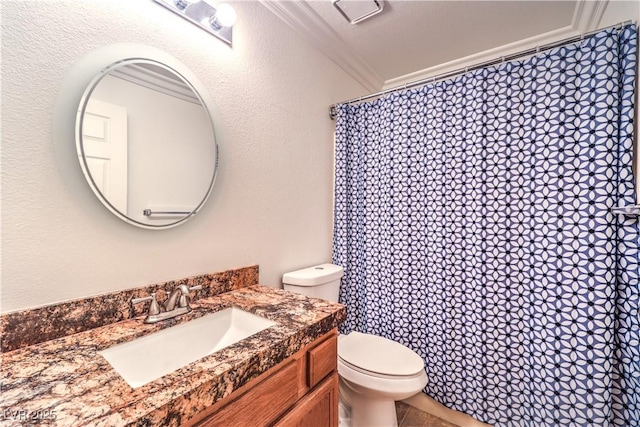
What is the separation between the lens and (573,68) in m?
1.15

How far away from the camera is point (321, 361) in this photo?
0.87 m

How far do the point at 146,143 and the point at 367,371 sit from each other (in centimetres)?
137

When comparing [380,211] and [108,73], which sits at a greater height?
[108,73]

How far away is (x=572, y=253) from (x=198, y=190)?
1660mm

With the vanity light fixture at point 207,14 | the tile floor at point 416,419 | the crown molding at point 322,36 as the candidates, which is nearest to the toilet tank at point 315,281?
the tile floor at point 416,419

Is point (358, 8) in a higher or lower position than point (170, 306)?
higher

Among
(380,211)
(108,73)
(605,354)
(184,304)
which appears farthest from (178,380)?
(605,354)

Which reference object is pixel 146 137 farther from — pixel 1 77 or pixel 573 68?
pixel 573 68

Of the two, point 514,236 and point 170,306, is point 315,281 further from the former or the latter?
point 514,236

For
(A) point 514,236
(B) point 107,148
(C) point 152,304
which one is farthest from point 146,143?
(A) point 514,236

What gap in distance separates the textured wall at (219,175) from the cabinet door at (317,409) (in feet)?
2.07

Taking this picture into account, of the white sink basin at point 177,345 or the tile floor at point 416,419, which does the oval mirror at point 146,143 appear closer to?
the white sink basin at point 177,345

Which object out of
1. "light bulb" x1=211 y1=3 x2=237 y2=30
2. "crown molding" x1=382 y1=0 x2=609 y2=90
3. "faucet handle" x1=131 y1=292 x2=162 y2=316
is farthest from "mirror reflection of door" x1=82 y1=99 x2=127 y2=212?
"crown molding" x1=382 y1=0 x2=609 y2=90

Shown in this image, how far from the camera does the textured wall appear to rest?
27.7 inches
